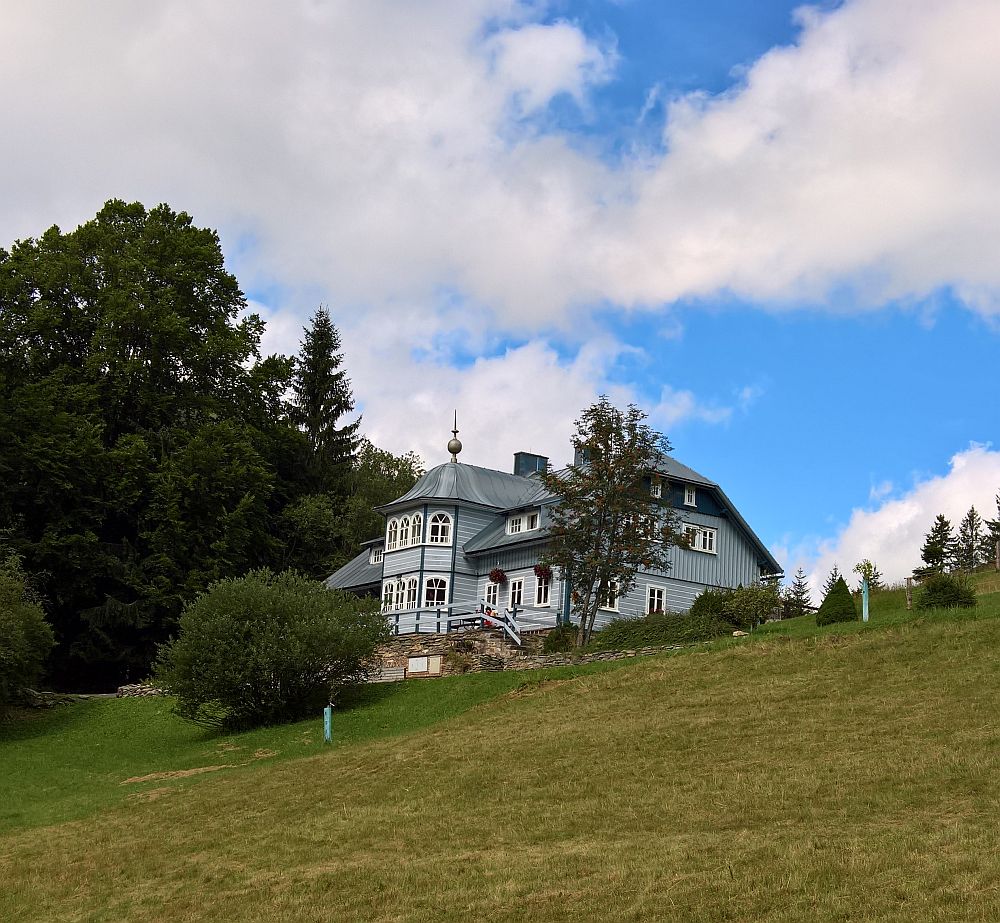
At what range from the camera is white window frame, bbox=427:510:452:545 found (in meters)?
50.8

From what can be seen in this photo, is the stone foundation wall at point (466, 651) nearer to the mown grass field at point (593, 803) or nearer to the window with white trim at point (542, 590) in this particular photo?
the window with white trim at point (542, 590)

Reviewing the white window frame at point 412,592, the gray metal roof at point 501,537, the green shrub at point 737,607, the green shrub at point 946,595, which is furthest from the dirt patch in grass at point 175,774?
the white window frame at point 412,592

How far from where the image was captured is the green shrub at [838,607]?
113ft

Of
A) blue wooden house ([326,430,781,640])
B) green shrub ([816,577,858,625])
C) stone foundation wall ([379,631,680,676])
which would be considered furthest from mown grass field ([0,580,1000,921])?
blue wooden house ([326,430,781,640])

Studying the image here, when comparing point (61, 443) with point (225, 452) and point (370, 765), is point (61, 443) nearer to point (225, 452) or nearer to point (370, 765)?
point (225, 452)

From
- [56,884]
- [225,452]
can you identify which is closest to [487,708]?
[56,884]

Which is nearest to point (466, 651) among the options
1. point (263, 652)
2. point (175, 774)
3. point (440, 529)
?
point (263, 652)

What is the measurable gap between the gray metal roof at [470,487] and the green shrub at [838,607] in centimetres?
1872

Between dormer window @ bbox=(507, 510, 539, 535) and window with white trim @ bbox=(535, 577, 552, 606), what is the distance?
80.2 inches

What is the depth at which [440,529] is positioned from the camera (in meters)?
50.9

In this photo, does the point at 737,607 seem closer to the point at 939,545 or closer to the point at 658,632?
the point at 658,632

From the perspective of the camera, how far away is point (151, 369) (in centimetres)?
5128

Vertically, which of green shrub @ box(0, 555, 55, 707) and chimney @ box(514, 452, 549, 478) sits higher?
chimney @ box(514, 452, 549, 478)

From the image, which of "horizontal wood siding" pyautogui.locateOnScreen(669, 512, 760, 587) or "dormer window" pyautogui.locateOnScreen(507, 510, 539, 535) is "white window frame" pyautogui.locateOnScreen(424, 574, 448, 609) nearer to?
"dormer window" pyautogui.locateOnScreen(507, 510, 539, 535)
